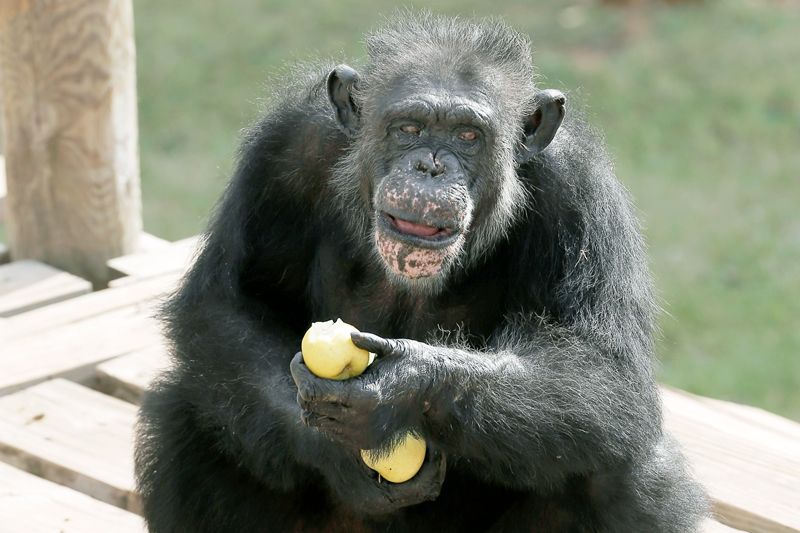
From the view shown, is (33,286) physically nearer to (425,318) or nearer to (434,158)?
(425,318)

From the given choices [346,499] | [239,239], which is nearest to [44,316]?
[239,239]

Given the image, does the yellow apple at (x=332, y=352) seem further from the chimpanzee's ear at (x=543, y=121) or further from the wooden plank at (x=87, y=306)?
the wooden plank at (x=87, y=306)

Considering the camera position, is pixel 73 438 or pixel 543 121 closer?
pixel 543 121

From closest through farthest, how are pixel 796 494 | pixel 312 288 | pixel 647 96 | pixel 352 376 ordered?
1. pixel 352 376
2. pixel 312 288
3. pixel 796 494
4. pixel 647 96

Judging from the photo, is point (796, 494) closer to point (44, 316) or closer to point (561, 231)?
point (561, 231)

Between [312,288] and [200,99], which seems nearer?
[312,288]

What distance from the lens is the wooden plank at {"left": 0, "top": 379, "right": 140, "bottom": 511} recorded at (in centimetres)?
589

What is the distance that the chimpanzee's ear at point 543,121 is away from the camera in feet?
16.8

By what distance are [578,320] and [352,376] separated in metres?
0.95

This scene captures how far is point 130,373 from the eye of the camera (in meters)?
6.66

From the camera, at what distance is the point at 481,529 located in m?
5.17

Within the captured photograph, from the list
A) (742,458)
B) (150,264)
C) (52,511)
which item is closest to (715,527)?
(742,458)

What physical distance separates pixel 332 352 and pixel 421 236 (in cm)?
67

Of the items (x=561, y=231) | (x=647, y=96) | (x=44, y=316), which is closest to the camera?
(x=561, y=231)
